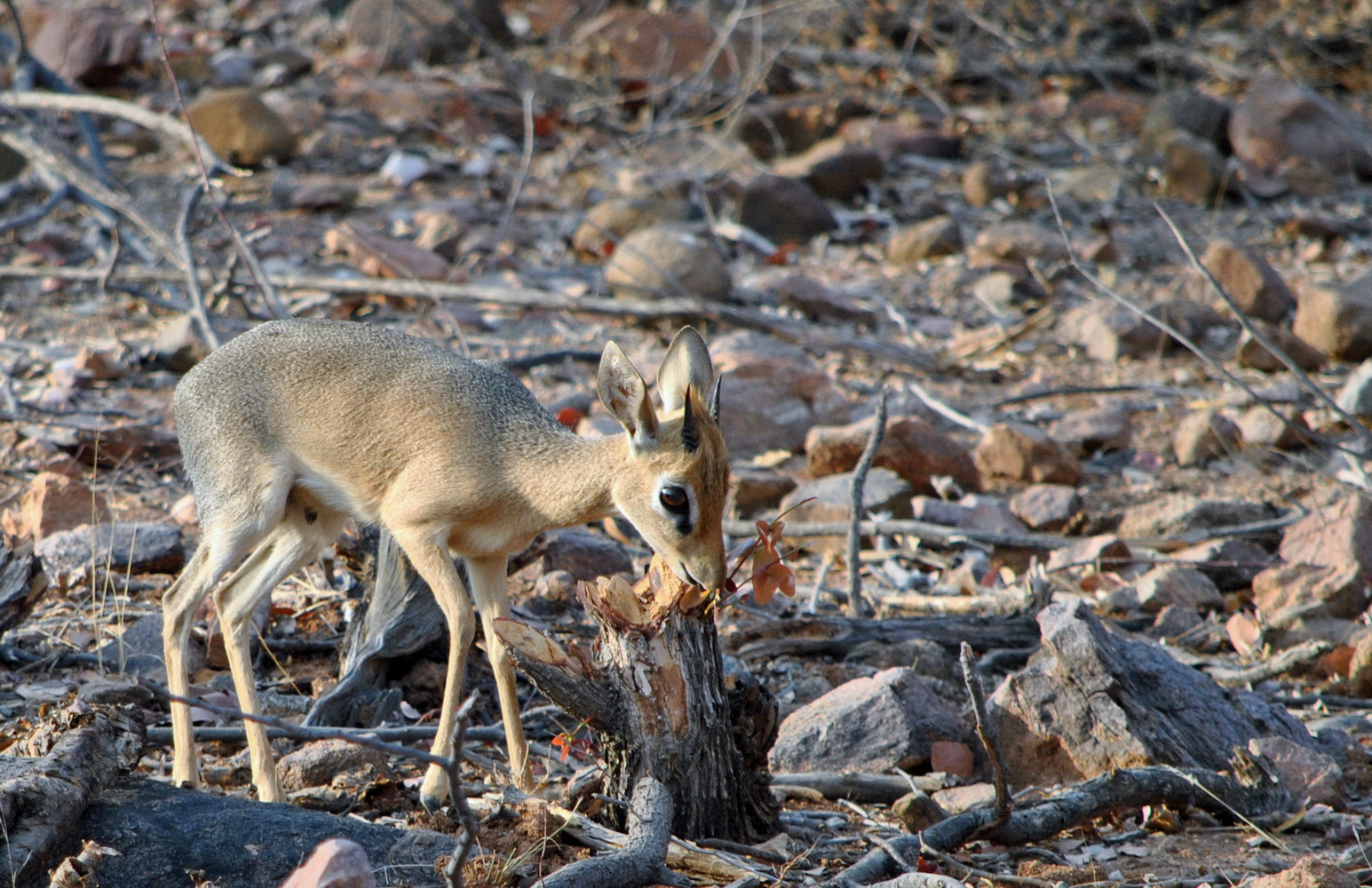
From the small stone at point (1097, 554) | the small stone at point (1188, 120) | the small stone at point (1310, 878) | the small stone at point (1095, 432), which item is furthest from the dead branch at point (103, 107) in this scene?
the small stone at point (1188, 120)

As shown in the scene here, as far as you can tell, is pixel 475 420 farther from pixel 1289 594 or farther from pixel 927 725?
pixel 1289 594

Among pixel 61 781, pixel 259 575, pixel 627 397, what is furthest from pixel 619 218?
pixel 61 781

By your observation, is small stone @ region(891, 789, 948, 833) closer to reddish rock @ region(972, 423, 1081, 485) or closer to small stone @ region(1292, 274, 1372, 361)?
reddish rock @ region(972, 423, 1081, 485)

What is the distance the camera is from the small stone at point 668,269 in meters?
9.69

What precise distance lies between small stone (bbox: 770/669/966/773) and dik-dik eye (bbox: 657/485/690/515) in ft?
3.68

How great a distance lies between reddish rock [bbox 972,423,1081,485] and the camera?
7625mm

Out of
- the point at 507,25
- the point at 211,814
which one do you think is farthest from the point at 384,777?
the point at 507,25

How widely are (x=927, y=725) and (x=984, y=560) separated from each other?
2158 mm

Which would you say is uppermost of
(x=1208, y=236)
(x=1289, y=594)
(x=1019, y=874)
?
(x=1019, y=874)

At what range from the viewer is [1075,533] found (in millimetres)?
7094

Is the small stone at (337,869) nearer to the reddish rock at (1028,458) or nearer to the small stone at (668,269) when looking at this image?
the reddish rock at (1028,458)

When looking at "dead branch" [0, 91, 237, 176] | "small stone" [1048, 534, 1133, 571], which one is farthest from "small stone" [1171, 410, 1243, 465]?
"dead branch" [0, 91, 237, 176]

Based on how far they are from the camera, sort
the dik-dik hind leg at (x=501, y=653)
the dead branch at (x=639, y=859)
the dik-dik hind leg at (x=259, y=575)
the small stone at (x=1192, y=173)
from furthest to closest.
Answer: the small stone at (x=1192, y=173) < the dik-dik hind leg at (x=259, y=575) < the dik-dik hind leg at (x=501, y=653) < the dead branch at (x=639, y=859)

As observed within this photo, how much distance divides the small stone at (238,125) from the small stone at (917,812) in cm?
958
